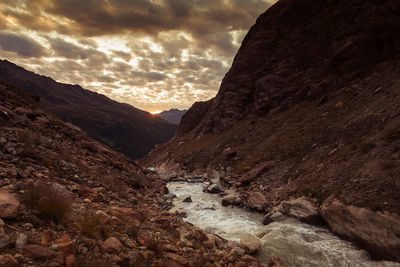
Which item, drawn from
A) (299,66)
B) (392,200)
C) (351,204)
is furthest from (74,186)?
(299,66)

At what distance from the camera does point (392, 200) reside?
361 inches

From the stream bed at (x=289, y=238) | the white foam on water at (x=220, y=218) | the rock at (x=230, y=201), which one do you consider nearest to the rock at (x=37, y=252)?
the stream bed at (x=289, y=238)

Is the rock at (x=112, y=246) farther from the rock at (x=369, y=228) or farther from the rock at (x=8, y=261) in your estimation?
the rock at (x=369, y=228)

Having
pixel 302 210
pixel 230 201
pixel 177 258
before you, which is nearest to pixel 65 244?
pixel 177 258

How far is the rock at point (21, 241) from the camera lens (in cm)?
332

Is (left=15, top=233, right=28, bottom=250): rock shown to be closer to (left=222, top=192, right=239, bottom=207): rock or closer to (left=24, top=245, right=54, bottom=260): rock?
(left=24, top=245, right=54, bottom=260): rock

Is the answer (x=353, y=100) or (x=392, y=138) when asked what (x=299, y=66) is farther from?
(x=392, y=138)

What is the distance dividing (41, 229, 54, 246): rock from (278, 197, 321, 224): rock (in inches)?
482

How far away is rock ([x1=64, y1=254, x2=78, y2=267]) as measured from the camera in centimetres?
346

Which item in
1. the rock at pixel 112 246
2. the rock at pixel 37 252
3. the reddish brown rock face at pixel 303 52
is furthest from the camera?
the reddish brown rock face at pixel 303 52

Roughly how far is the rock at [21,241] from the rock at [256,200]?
14.0m

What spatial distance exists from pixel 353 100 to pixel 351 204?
18542 mm

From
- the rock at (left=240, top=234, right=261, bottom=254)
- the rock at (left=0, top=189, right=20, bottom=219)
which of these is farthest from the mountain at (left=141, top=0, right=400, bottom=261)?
the rock at (left=0, top=189, right=20, bottom=219)

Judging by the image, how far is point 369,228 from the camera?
872 centimetres
